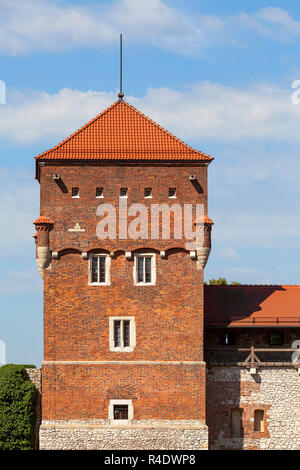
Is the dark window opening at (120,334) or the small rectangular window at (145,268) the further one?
the small rectangular window at (145,268)

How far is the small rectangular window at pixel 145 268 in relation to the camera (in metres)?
42.4

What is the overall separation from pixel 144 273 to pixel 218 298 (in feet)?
19.5

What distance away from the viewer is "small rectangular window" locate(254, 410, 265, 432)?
43.9 meters

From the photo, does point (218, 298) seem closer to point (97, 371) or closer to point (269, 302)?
point (269, 302)

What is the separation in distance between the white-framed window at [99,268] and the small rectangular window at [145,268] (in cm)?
148

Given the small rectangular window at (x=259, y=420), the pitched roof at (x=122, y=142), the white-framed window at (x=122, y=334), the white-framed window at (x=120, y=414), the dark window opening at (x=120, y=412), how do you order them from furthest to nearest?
the small rectangular window at (x=259, y=420), the pitched roof at (x=122, y=142), the white-framed window at (x=122, y=334), the dark window opening at (x=120, y=412), the white-framed window at (x=120, y=414)

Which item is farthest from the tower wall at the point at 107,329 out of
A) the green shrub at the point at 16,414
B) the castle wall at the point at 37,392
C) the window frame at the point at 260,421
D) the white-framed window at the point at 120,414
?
the window frame at the point at 260,421

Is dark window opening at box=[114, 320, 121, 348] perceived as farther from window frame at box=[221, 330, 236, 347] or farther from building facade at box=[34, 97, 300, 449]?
window frame at box=[221, 330, 236, 347]

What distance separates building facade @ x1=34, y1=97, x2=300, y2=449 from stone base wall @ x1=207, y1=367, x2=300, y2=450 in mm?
841

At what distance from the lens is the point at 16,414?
43406mm

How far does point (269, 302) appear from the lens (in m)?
46.3

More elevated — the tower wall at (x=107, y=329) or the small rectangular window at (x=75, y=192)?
the small rectangular window at (x=75, y=192)

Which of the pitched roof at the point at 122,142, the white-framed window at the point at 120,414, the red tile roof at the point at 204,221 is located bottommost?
the white-framed window at the point at 120,414

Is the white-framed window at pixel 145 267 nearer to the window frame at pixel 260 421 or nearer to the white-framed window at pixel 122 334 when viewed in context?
the white-framed window at pixel 122 334
